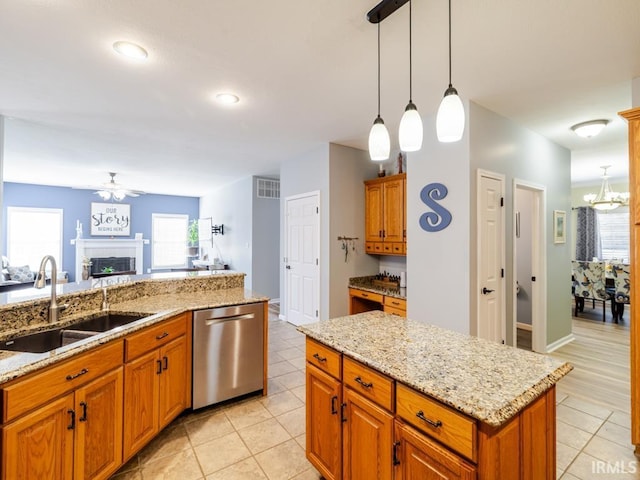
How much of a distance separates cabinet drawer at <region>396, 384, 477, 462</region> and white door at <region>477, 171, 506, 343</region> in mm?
2131

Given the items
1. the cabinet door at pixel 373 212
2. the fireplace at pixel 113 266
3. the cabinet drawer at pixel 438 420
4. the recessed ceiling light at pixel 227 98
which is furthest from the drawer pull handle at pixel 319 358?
the fireplace at pixel 113 266

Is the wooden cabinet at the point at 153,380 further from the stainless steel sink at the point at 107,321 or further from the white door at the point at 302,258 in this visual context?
the white door at the point at 302,258

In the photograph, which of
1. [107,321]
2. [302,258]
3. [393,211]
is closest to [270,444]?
[107,321]

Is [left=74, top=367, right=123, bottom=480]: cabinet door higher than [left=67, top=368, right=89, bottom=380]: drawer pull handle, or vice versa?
[left=67, top=368, right=89, bottom=380]: drawer pull handle

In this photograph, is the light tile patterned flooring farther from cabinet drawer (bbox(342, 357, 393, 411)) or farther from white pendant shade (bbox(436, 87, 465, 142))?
white pendant shade (bbox(436, 87, 465, 142))

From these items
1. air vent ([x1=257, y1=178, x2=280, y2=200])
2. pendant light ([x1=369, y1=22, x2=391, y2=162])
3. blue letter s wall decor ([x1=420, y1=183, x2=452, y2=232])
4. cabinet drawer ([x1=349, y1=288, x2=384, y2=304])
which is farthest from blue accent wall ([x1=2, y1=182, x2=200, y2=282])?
pendant light ([x1=369, y1=22, x2=391, y2=162])

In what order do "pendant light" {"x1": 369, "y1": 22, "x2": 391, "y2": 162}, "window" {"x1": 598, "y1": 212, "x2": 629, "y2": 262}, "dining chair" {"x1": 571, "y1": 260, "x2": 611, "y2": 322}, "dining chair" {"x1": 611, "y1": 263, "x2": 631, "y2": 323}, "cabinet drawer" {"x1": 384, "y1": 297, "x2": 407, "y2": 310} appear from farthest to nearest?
1. "window" {"x1": 598, "y1": 212, "x2": 629, "y2": 262}
2. "dining chair" {"x1": 571, "y1": 260, "x2": 611, "y2": 322}
3. "dining chair" {"x1": 611, "y1": 263, "x2": 631, "y2": 323}
4. "cabinet drawer" {"x1": 384, "y1": 297, "x2": 407, "y2": 310}
5. "pendant light" {"x1": 369, "y1": 22, "x2": 391, "y2": 162}

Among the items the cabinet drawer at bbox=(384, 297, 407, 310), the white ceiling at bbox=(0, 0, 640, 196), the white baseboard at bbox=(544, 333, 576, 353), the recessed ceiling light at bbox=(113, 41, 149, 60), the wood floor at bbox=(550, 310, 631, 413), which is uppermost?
the white ceiling at bbox=(0, 0, 640, 196)

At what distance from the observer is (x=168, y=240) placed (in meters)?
9.41

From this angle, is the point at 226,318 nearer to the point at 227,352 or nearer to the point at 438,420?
the point at 227,352

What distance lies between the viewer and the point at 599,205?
6023mm

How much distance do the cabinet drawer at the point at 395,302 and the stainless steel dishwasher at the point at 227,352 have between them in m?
1.71

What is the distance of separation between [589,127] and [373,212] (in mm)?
2669
